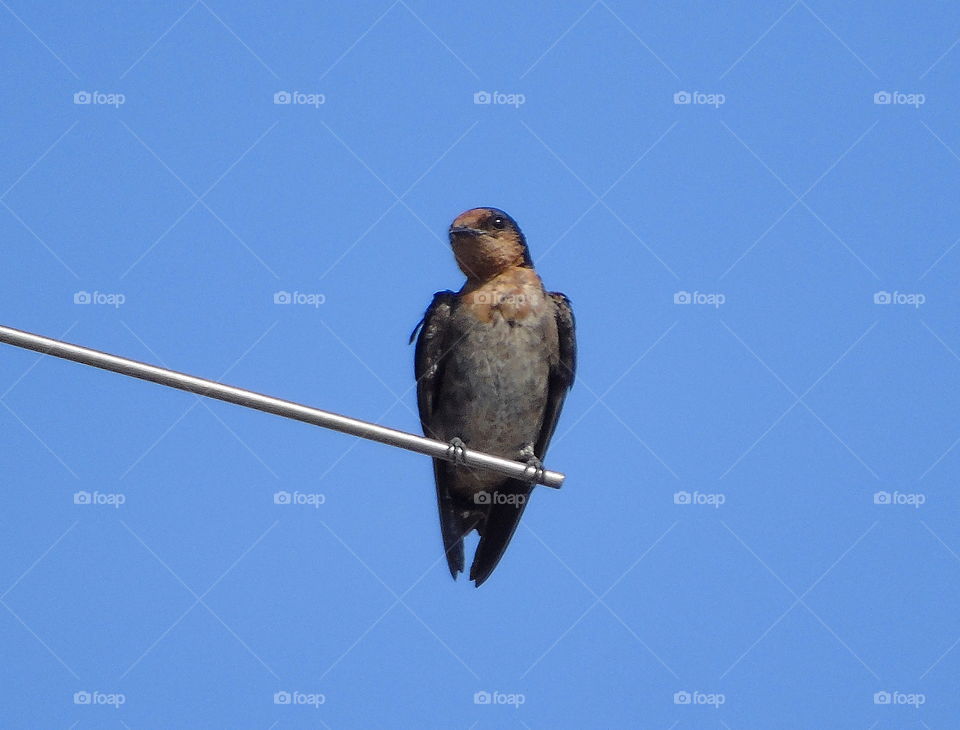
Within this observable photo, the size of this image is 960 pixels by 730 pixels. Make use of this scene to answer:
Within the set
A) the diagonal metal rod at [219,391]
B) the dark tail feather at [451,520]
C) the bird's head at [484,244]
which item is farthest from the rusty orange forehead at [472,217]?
the diagonal metal rod at [219,391]

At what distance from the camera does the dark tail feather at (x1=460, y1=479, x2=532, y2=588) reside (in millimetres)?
11828

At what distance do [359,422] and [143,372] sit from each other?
1218 millimetres

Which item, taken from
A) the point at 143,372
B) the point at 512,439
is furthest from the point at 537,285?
the point at 143,372

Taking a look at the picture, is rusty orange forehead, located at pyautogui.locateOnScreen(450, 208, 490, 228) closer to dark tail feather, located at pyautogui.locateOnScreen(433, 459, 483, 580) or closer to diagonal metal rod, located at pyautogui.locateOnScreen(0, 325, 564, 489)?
dark tail feather, located at pyautogui.locateOnScreen(433, 459, 483, 580)

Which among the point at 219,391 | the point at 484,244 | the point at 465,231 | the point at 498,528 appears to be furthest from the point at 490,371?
the point at 219,391

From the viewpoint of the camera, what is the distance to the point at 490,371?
11.6 meters

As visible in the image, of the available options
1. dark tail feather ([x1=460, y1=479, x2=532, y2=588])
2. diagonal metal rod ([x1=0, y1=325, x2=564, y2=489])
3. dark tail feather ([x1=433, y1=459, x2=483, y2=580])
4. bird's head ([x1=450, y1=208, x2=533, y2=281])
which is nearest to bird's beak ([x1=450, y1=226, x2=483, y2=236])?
bird's head ([x1=450, y1=208, x2=533, y2=281])

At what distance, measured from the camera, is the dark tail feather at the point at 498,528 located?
1183cm

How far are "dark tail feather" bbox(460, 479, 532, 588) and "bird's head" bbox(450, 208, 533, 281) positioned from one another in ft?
6.56

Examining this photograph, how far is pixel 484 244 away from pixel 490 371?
46.2 inches

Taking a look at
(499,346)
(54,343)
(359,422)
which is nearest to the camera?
(54,343)

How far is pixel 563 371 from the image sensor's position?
1195cm

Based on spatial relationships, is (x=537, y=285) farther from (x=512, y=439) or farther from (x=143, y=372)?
(x=143, y=372)

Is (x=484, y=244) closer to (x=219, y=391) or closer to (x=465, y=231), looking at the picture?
(x=465, y=231)
